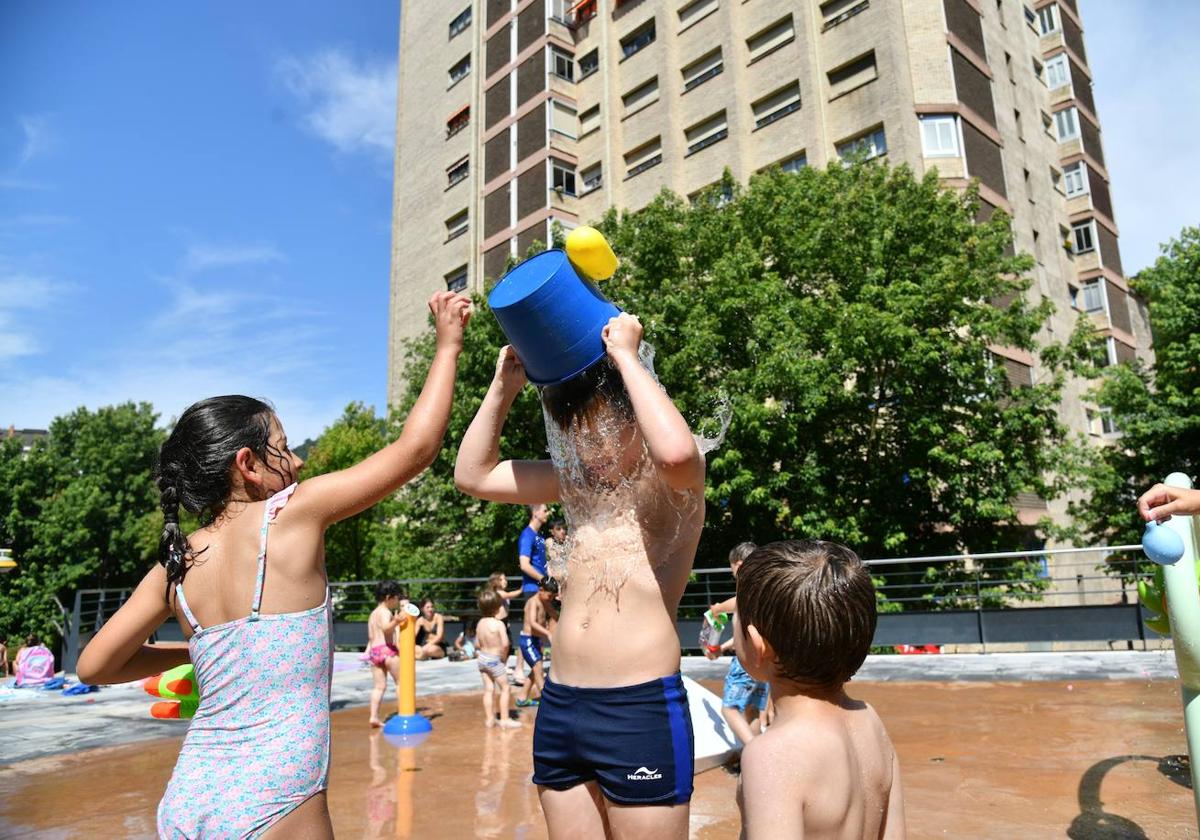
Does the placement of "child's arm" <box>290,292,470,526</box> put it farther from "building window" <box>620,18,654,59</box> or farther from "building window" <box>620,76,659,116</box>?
"building window" <box>620,18,654,59</box>

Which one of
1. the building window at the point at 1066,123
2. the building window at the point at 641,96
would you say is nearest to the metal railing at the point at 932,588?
the building window at the point at 1066,123

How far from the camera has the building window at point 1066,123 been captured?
31.1 m

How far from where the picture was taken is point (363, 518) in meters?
31.1

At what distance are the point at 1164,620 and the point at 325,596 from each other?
11.5 feet

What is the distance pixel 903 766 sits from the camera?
5906 millimetres

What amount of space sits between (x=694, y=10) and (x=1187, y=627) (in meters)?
30.3

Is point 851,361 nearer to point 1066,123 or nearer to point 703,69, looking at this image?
point 703,69

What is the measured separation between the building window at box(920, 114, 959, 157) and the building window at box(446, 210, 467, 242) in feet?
63.1

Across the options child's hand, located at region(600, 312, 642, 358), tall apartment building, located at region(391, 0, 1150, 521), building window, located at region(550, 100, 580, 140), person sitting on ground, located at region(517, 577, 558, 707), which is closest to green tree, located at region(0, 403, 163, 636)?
tall apartment building, located at region(391, 0, 1150, 521)

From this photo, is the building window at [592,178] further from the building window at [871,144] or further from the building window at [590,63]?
the building window at [871,144]

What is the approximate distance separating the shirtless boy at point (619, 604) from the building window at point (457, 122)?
1459 inches

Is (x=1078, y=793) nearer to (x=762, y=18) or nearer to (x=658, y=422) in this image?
(x=658, y=422)

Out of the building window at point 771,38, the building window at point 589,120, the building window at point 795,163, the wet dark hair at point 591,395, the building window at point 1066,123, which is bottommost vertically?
the wet dark hair at point 591,395

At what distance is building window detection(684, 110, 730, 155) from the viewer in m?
27.5
